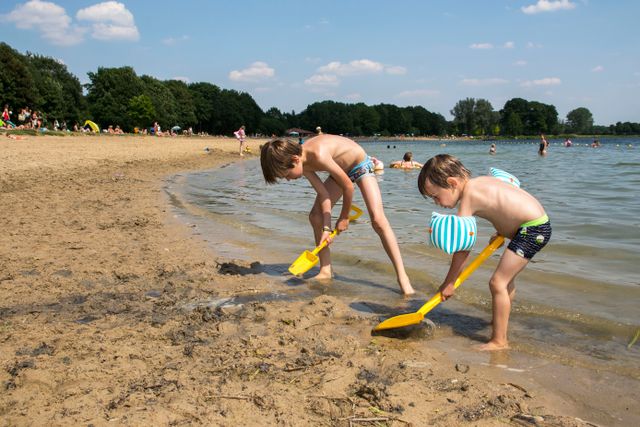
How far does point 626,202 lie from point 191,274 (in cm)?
853

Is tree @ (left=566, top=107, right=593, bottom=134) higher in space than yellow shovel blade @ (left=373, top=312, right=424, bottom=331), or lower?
higher

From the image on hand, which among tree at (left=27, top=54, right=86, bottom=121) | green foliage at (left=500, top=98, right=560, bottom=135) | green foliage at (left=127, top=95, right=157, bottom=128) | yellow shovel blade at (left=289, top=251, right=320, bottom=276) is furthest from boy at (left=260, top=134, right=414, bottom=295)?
green foliage at (left=500, top=98, right=560, bottom=135)

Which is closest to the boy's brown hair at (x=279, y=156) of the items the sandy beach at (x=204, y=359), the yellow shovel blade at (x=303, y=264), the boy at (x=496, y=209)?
the yellow shovel blade at (x=303, y=264)

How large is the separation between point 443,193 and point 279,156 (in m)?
1.45

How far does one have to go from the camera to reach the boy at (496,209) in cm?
316

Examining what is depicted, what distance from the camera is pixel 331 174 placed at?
431 cm

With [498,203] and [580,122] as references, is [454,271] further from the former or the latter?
[580,122]

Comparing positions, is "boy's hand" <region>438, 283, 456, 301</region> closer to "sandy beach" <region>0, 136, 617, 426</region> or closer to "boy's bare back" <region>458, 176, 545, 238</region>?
"sandy beach" <region>0, 136, 617, 426</region>

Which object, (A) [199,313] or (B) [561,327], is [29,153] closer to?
(A) [199,313]

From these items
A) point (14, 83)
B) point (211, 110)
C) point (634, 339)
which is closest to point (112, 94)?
point (14, 83)

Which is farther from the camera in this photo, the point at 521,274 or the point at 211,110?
the point at 211,110

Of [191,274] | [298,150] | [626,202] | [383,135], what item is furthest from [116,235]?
[383,135]

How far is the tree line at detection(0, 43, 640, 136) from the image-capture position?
182 feet

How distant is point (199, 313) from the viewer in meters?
3.42
